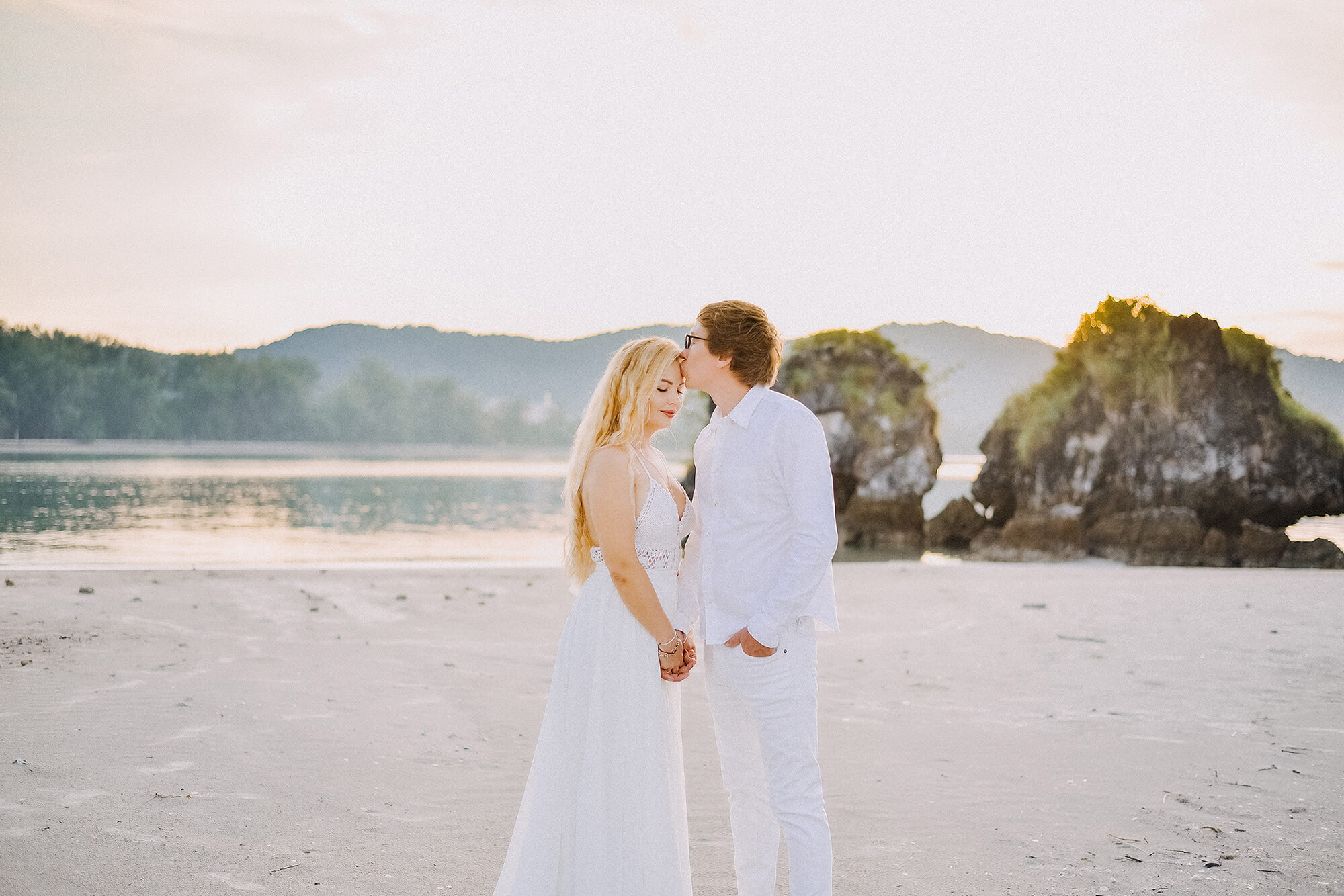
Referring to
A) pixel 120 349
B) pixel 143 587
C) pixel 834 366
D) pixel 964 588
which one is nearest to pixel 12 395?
pixel 120 349

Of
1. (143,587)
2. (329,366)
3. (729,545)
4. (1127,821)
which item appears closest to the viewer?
(729,545)

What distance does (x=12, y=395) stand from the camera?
71750 millimetres

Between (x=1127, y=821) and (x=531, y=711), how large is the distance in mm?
3584

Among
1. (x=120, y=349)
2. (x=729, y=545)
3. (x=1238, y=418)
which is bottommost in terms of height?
(x=729, y=545)

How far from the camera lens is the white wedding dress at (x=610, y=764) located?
345cm

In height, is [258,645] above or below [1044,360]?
below

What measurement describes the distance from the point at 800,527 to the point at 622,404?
2.53ft

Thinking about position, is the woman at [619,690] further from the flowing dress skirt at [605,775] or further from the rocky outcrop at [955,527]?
the rocky outcrop at [955,527]

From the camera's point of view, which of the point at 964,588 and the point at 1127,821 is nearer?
the point at 1127,821

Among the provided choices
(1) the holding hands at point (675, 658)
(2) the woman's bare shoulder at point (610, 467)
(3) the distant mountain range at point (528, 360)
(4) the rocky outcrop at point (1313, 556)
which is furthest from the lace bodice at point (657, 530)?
(3) the distant mountain range at point (528, 360)

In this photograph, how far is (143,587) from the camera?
11.1 metres

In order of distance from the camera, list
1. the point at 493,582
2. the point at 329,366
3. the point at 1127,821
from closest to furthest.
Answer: the point at 1127,821 < the point at 493,582 < the point at 329,366

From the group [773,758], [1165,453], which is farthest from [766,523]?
[1165,453]

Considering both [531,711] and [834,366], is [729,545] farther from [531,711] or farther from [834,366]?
[834,366]
